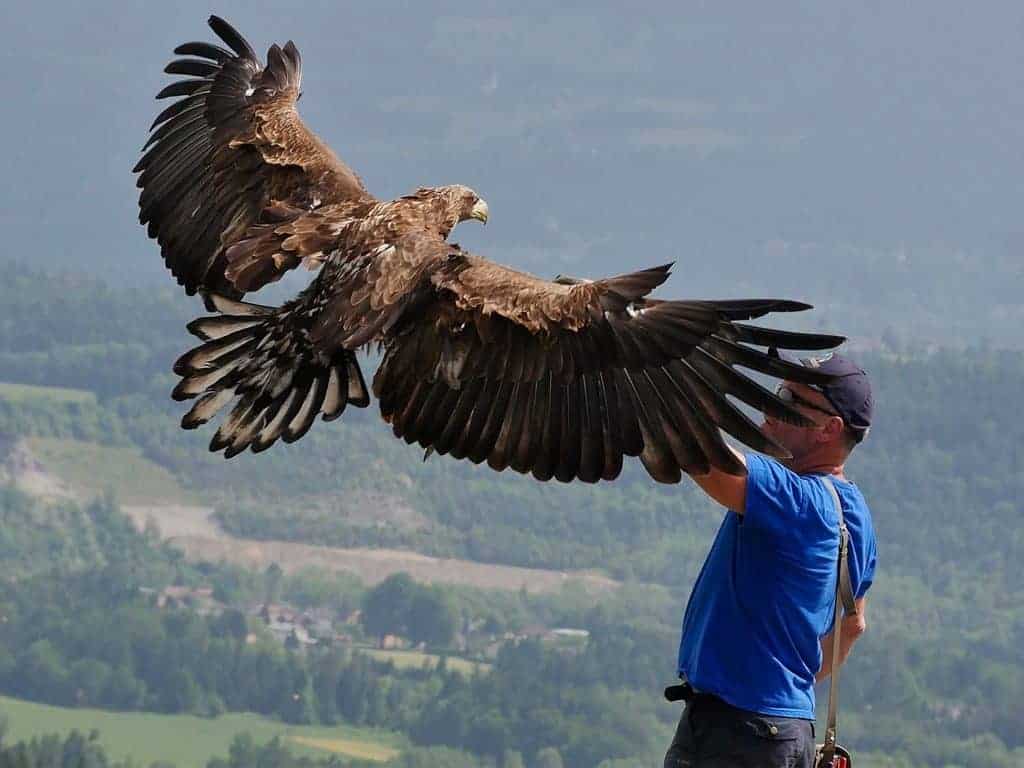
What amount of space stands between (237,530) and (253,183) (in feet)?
332

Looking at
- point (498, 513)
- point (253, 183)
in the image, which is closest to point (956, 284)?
point (498, 513)

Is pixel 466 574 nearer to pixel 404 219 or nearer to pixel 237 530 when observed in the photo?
pixel 237 530

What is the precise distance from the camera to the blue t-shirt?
699cm

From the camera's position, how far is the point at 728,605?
718 centimetres

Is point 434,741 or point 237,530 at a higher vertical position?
point 237,530

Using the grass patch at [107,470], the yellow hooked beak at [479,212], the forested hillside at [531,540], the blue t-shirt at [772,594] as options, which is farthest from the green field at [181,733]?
the blue t-shirt at [772,594]

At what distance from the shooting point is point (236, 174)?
1034 centimetres

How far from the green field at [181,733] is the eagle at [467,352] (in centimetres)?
5758

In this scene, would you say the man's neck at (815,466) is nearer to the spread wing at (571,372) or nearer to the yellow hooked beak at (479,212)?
the spread wing at (571,372)

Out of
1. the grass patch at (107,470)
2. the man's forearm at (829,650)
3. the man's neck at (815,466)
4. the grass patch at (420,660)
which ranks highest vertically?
the grass patch at (107,470)

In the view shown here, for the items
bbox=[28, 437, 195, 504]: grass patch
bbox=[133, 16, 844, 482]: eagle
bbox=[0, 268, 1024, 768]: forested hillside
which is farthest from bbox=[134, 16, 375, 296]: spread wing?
bbox=[28, 437, 195, 504]: grass patch

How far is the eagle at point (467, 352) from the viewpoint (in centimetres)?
760

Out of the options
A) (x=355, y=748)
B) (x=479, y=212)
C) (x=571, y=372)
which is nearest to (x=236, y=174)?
(x=479, y=212)

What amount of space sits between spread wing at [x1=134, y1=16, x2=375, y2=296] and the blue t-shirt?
7.98ft
